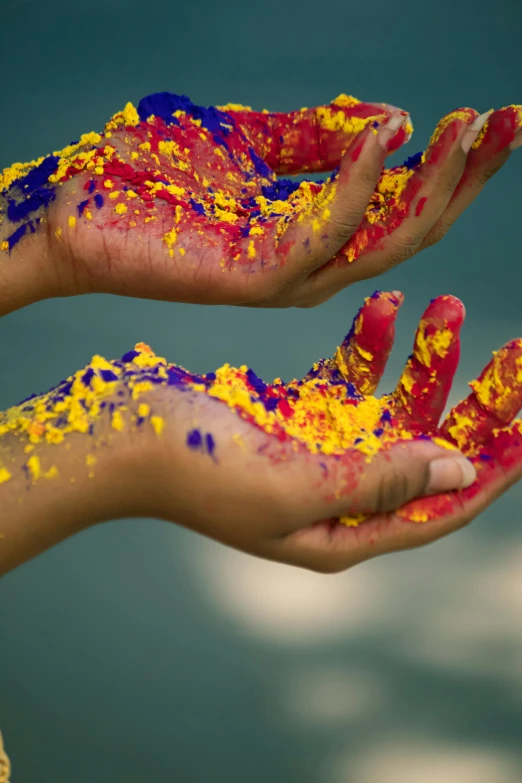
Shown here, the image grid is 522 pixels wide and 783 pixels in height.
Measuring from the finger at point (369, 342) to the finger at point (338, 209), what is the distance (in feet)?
0.16

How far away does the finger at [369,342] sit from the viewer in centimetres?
53

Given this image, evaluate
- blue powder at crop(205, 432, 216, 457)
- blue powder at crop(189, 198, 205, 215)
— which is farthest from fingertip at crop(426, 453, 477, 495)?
blue powder at crop(189, 198, 205, 215)

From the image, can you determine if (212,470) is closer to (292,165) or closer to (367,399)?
(367,399)

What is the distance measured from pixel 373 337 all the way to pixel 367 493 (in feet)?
0.39

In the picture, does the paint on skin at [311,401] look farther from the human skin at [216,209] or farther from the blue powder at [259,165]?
the blue powder at [259,165]

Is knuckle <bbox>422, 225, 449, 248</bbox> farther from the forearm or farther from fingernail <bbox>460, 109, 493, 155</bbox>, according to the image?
the forearm

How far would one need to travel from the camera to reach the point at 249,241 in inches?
22.7

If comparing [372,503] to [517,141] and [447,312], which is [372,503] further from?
[517,141]

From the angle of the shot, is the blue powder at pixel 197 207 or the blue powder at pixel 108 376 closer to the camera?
the blue powder at pixel 108 376

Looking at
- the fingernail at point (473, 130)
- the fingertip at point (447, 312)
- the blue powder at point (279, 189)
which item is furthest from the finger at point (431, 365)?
the blue powder at point (279, 189)

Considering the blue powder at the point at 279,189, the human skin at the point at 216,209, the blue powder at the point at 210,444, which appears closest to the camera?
the blue powder at the point at 210,444

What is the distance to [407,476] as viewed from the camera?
0.46 metres

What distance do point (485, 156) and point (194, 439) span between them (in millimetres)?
266

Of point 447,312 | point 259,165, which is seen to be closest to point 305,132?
point 259,165
